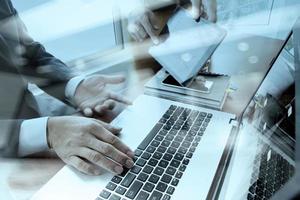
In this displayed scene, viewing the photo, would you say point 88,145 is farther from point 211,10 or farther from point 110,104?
point 211,10

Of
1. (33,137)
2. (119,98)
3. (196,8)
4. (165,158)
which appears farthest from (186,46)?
(33,137)

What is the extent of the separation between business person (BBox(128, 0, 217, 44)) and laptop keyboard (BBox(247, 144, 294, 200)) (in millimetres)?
492

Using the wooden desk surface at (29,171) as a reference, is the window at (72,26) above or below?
above

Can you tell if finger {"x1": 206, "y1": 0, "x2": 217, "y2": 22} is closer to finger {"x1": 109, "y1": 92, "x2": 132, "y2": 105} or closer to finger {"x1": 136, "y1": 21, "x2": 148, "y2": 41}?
finger {"x1": 136, "y1": 21, "x2": 148, "y2": 41}

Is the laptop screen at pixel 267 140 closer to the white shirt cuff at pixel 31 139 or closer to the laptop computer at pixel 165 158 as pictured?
the laptop computer at pixel 165 158

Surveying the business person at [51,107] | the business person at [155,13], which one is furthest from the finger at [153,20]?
the business person at [51,107]

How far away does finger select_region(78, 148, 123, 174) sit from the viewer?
532 millimetres

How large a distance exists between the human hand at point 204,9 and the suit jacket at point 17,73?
0.48 meters

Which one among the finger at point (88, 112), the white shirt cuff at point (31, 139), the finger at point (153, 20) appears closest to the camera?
the white shirt cuff at point (31, 139)

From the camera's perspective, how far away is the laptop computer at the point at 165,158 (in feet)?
1.66

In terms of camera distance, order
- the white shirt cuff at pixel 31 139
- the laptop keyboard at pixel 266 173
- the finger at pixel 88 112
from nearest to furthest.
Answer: the laptop keyboard at pixel 266 173, the white shirt cuff at pixel 31 139, the finger at pixel 88 112

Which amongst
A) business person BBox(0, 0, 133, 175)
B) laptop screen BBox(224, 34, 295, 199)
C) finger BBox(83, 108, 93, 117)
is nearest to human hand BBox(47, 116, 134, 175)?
business person BBox(0, 0, 133, 175)

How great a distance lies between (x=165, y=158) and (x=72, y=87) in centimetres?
47

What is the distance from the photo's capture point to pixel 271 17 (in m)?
1.27
